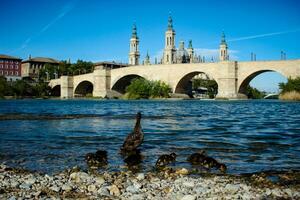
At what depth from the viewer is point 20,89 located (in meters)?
87.9

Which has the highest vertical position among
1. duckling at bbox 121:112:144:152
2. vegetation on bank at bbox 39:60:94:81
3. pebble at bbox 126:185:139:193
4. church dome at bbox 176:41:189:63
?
church dome at bbox 176:41:189:63

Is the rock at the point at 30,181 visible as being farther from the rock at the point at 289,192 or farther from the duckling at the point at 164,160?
the rock at the point at 289,192

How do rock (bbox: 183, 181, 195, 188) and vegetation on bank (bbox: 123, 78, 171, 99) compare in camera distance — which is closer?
rock (bbox: 183, 181, 195, 188)

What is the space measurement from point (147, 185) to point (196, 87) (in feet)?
350

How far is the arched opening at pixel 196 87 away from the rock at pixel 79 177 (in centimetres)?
6729

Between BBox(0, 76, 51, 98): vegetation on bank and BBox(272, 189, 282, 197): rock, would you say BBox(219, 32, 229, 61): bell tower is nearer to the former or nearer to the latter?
BBox(0, 76, 51, 98): vegetation on bank

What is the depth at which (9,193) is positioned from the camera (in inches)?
216

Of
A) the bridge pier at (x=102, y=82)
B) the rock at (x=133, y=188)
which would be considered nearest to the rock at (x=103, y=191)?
the rock at (x=133, y=188)

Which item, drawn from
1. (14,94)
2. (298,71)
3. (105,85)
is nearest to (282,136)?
(298,71)

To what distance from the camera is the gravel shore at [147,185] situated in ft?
17.9

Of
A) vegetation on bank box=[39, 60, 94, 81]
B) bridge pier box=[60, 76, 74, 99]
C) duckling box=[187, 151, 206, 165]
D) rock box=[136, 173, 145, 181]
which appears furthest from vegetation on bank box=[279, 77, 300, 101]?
vegetation on bank box=[39, 60, 94, 81]

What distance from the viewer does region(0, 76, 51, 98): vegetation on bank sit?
8429 cm

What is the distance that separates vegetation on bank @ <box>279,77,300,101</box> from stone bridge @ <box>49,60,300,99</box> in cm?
208

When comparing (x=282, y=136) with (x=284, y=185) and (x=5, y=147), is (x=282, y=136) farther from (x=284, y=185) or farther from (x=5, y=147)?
(x=5, y=147)
